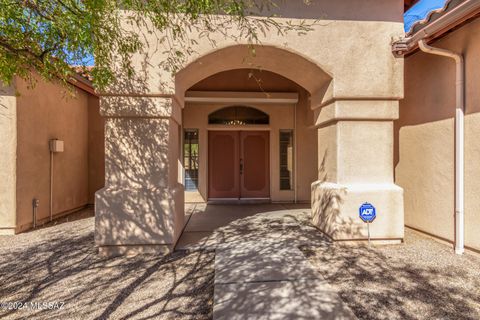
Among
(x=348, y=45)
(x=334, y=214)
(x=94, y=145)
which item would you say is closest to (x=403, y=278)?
(x=334, y=214)

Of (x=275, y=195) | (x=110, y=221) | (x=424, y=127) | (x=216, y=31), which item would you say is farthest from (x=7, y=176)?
(x=424, y=127)

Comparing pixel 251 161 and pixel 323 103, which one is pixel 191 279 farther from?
pixel 251 161

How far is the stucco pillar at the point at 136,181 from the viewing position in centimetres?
389

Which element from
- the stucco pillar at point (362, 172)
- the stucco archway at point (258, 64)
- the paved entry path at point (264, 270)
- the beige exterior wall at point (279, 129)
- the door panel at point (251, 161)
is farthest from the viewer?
the door panel at point (251, 161)

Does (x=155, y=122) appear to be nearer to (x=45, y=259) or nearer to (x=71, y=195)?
(x=45, y=259)

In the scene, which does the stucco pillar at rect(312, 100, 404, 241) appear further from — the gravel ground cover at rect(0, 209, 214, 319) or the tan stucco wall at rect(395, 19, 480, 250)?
the gravel ground cover at rect(0, 209, 214, 319)

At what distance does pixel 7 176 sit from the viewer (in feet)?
16.5

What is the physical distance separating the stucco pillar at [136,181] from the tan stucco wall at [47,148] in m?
1.14

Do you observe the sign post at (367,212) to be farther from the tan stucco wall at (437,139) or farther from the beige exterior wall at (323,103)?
the tan stucco wall at (437,139)

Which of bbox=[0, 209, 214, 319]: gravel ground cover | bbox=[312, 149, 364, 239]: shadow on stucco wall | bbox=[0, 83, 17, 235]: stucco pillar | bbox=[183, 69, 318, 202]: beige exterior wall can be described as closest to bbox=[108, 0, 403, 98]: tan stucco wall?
bbox=[312, 149, 364, 239]: shadow on stucco wall

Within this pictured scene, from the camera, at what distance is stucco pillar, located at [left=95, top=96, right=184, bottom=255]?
389 centimetres

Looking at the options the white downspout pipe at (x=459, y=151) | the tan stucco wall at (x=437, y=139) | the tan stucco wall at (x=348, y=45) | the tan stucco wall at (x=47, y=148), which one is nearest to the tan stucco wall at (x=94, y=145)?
the tan stucco wall at (x=47, y=148)

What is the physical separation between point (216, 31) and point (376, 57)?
2710 millimetres

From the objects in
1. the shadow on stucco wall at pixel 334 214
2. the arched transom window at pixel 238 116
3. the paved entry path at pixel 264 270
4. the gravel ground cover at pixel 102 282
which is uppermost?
the arched transom window at pixel 238 116
